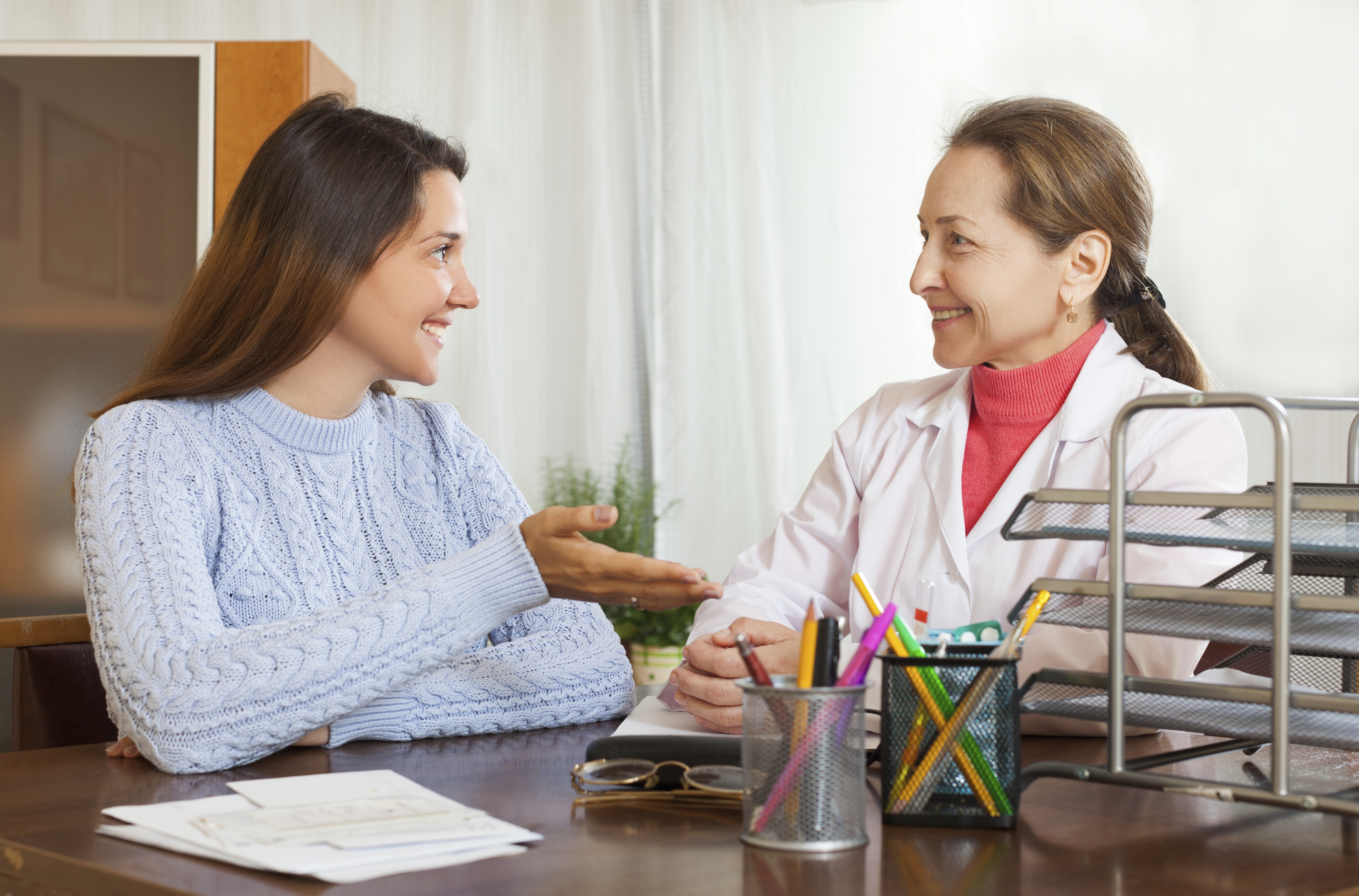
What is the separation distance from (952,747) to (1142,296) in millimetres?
1051

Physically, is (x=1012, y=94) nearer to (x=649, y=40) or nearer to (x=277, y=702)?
(x=649, y=40)

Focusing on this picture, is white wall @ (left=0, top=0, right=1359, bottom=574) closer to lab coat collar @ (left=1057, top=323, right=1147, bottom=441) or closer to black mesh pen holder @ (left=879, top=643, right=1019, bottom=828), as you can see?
lab coat collar @ (left=1057, top=323, right=1147, bottom=441)

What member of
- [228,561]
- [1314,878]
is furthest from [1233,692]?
[228,561]

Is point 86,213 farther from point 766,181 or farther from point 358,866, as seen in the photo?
point 358,866

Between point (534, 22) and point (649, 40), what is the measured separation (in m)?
0.37

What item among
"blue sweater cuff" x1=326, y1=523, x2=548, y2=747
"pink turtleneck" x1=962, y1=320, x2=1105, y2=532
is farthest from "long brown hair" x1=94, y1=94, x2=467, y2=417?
"pink turtleneck" x1=962, y1=320, x2=1105, y2=532

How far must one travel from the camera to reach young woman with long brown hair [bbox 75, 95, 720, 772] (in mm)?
1079

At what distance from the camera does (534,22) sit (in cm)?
341

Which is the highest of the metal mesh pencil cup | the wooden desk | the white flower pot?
the metal mesh pencil cup

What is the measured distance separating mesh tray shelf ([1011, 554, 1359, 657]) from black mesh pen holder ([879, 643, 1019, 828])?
0.36 ft

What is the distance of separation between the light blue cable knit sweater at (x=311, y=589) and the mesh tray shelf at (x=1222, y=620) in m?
0.51

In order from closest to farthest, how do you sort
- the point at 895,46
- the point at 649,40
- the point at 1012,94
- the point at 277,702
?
the point at 277,702, the point at 1012,94, the point at 895,46, the point at 649,40

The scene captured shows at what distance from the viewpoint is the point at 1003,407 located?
1.61 meters

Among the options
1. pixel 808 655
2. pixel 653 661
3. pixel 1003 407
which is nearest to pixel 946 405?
pixel 1003 407
